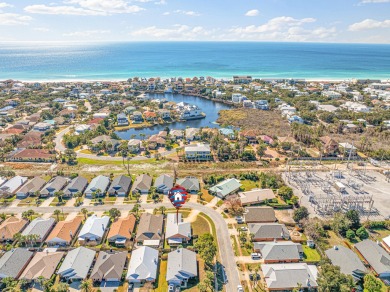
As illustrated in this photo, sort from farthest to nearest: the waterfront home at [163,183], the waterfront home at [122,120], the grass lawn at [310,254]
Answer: the waterfront home at [122,120]
the waterfront home at [163,183]
the grass lawn at [310,254]

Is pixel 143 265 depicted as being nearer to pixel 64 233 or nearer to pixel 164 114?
pixel 64 233

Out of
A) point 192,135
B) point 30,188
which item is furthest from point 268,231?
point 30,188

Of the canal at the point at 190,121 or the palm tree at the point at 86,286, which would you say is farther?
the canal at the point at 190,121

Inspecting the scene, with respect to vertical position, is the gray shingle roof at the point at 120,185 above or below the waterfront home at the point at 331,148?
below

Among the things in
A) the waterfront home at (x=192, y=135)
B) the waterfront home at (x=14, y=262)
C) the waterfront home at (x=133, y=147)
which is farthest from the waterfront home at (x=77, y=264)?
the waterfront home at (x=192, y=135)

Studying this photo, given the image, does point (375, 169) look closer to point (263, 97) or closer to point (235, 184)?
point (235, 184)

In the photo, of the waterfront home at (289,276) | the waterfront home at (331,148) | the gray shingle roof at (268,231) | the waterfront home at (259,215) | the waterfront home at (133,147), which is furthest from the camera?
the waterfront home at (133,147)

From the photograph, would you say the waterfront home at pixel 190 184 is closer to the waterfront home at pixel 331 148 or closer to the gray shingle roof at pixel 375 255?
the gray shingle roof at pixel 375 255
